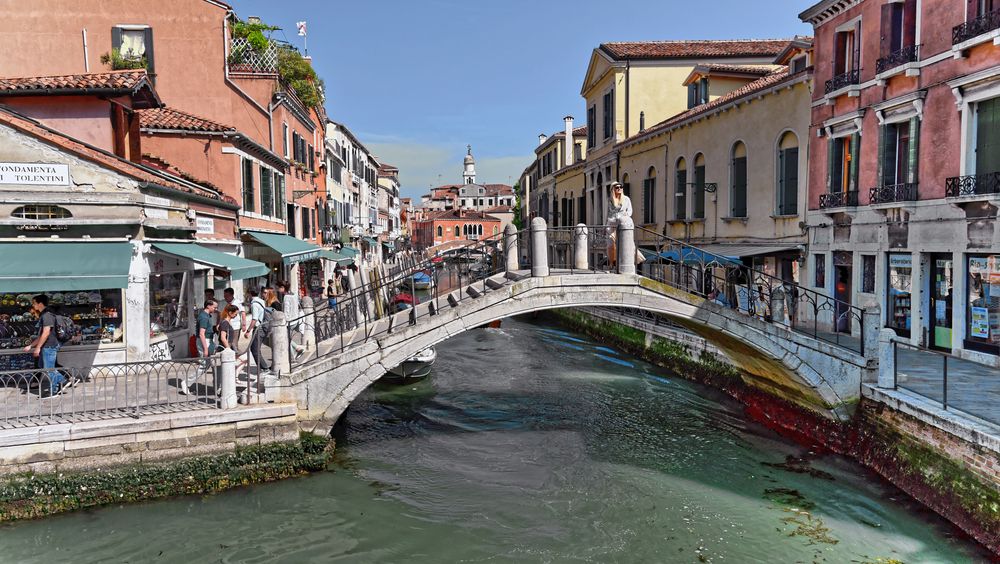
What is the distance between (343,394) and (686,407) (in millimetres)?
8029

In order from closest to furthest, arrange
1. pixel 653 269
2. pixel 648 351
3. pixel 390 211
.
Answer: pixel 648 351 < pixel 653 269 < pixel 390 211

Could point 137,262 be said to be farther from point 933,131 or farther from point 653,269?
point 653,269

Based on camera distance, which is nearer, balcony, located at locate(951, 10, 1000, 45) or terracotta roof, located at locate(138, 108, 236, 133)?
balcony, located at locate(951, 10, 1000, 45)

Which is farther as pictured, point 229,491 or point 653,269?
point 653,269

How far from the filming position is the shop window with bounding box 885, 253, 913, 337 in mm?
13812

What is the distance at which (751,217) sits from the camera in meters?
19.2

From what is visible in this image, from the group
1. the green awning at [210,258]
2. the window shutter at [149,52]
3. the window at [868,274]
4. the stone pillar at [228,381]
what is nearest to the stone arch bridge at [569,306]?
the stone pillar at [228,381]

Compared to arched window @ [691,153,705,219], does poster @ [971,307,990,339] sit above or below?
below

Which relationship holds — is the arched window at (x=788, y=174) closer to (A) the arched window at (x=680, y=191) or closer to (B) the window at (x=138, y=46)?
(A) the arched window at (x=680, y=191)

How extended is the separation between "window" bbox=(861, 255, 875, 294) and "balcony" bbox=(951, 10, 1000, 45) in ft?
15.4

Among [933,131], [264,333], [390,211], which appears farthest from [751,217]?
[390,211]

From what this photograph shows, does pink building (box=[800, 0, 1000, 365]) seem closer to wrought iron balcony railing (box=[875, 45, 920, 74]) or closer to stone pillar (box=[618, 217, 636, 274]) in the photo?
wrought iron balcony railing (box=[875, 45, 920, 74])

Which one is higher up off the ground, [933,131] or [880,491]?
[933,131]

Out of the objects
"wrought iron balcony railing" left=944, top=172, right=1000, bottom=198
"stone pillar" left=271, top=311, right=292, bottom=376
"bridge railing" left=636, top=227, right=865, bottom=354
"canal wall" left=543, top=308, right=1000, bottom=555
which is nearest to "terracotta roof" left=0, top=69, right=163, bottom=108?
"stone pillar" left=271, top=311, right=292, bottom=376
